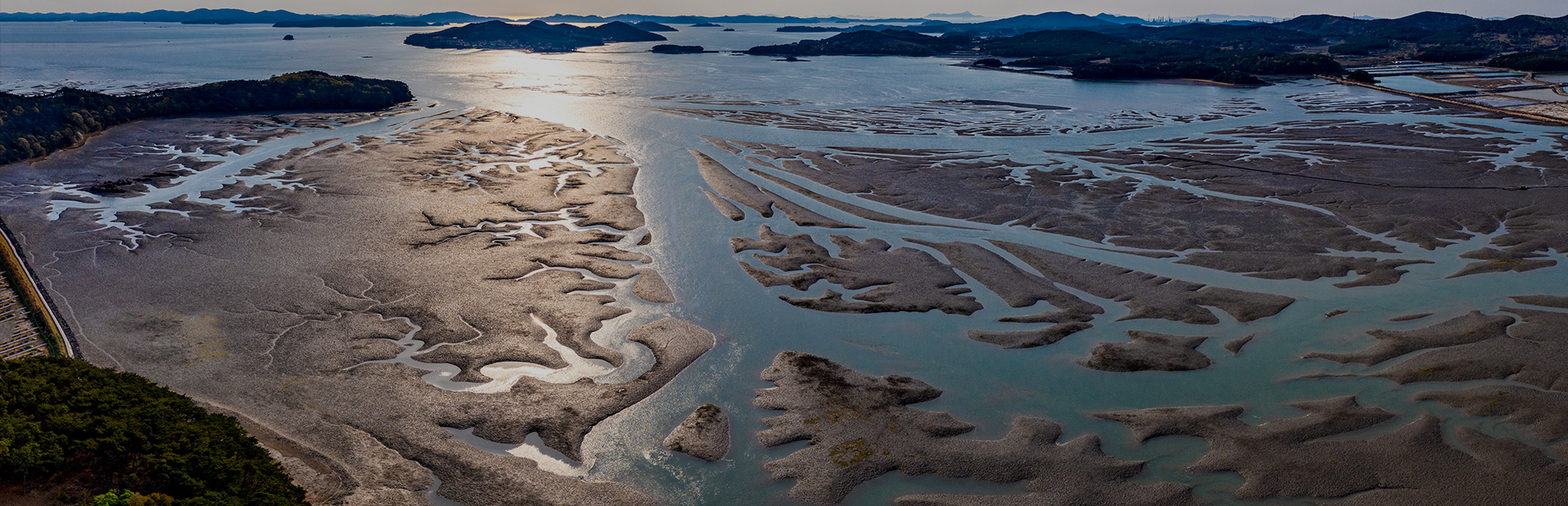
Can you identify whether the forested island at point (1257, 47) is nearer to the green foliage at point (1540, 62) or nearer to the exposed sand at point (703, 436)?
the green foliage at point (1540, 62)

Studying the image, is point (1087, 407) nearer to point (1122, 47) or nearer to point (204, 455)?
point (204, 455)

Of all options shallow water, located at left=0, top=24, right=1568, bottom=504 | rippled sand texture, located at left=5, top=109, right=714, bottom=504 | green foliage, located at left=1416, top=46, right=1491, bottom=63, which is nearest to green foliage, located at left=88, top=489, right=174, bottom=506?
rippled sand texture, located at left=5, top=109, right=714, bottom=504

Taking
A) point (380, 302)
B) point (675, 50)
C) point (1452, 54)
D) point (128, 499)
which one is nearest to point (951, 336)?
point (380, 302)

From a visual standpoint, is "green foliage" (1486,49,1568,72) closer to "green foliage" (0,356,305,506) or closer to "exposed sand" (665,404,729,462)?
"exposed sand" (665,404,729,462)

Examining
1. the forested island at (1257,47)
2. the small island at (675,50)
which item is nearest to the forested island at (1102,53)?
the forested island at (1257,47)

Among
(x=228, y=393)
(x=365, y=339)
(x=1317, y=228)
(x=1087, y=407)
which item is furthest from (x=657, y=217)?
(x=1317, y=228)

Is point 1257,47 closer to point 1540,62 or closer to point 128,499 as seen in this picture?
point 1540,62
